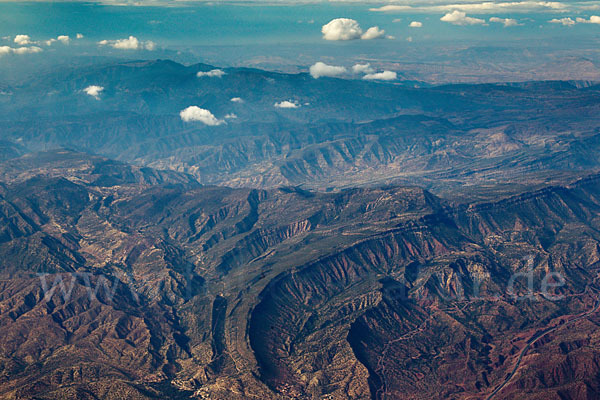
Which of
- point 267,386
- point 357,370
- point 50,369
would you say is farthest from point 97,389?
point 357,370

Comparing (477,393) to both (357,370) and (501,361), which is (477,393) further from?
(357,370)

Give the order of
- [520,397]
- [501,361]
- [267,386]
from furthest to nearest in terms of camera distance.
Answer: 1. [501,361]
2. [267,386]
3. [520,397]

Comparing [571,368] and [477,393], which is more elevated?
[571,368]

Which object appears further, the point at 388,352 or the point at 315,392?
the point at 388,352

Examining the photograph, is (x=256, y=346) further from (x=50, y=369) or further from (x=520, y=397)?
(x=520, y=397)

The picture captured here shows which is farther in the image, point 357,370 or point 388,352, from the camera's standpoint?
point 388,352

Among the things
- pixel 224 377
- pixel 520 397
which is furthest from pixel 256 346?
pixel 520 397

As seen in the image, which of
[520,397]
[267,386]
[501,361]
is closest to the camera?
[520,397]

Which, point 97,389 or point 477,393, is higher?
point 97,389
